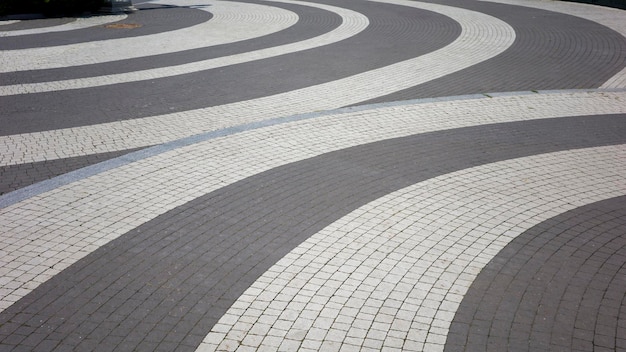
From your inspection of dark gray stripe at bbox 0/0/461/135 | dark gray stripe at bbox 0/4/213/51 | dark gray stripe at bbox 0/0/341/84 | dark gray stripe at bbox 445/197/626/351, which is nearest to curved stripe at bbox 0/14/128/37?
dark gray stripe at bbox 0/4/213/51

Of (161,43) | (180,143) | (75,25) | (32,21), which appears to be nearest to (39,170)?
(180,143)

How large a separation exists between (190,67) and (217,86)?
1.91 m

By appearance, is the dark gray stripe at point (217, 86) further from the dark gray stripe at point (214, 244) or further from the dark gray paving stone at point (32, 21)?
the dark gray paving stone at point (32, 21)

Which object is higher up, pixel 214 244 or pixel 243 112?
pixel 243 112

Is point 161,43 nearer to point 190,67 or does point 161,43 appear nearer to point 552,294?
point 190,67

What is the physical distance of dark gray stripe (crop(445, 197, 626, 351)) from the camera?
5.81 meters

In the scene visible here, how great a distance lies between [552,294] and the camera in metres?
6.48

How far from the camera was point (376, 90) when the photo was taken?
45.1 feet

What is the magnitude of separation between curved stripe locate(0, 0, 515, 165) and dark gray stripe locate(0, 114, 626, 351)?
8.19 ft

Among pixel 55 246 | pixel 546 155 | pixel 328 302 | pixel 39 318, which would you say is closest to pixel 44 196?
pixel 55 246

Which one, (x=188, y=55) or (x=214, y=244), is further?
(x=188, y=55)

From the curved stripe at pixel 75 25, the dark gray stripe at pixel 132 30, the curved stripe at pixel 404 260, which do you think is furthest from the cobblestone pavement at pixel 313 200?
the curved stripe at pixel 75 25

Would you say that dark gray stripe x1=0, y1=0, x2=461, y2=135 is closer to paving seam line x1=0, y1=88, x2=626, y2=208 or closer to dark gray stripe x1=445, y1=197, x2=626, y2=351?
paving seam line x1=0, y1=88, x2=626, y2=208

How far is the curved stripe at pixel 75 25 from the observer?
20062 millimetres
